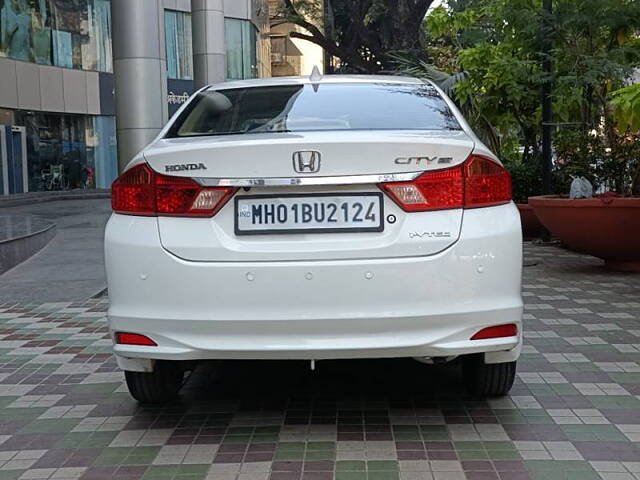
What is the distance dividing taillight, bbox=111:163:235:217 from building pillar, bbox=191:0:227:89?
16646mm

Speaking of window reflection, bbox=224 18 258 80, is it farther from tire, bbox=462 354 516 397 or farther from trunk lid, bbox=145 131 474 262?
trunk lid, bbox=145 131 474 262

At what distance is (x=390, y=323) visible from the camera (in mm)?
3174

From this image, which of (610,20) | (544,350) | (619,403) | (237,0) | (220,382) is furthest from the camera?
(237,0)

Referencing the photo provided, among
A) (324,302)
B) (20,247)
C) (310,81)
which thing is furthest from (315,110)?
(20,247)

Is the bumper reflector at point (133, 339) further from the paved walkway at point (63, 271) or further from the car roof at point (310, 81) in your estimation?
the paved walkway at point (63, 271)

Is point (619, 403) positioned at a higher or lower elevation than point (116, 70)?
lower

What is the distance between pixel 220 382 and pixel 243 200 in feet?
4.84

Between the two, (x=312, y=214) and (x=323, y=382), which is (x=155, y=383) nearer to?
(x=323, y=382)

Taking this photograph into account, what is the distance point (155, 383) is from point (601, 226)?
5456 mm

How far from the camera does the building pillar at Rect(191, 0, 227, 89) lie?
19602mm

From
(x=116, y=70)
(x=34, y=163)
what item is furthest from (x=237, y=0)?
(x=116, y=70)

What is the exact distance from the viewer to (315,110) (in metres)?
3.89

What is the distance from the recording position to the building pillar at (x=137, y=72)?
1091cm

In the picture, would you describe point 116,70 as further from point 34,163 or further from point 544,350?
point 34,163
